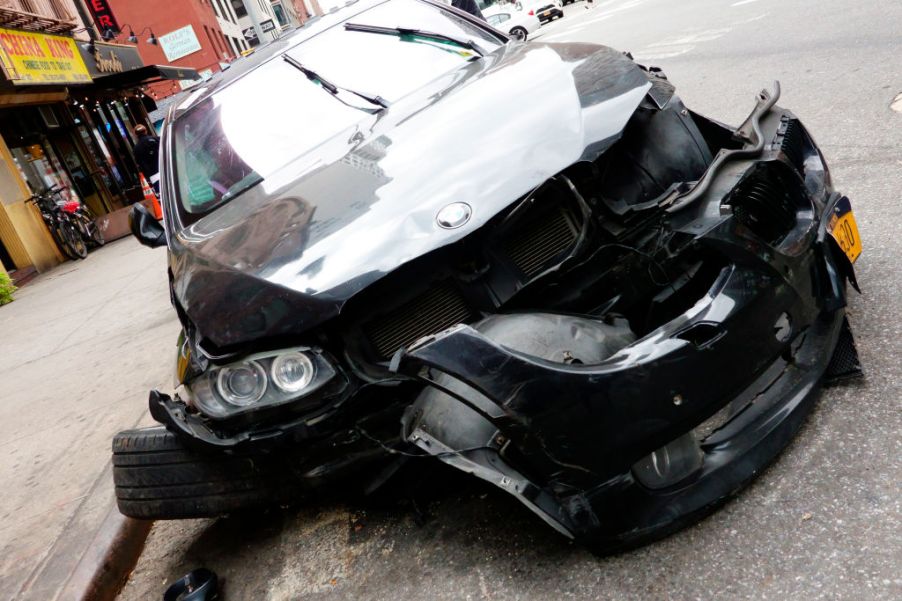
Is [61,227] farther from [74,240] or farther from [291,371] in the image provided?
[291,371]

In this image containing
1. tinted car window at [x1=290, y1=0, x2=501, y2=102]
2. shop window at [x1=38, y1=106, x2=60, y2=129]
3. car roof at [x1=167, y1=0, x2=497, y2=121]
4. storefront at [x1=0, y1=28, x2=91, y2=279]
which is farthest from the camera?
shop window at [x1=38, y1=106, x2=60, y2=129]

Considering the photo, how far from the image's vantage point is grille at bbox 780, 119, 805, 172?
100.0 inches

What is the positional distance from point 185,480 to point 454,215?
1.27m

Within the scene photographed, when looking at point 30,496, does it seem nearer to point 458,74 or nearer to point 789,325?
point 458,74

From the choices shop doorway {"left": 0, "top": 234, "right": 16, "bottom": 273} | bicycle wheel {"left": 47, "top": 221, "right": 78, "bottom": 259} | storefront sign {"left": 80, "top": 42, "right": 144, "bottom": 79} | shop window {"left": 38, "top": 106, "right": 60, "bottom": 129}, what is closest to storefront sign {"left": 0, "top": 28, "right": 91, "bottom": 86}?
storefront sign {"left": 80, "top": 42, "right": 144, "bottom": 79}

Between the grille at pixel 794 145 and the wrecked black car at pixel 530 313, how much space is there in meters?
0.01

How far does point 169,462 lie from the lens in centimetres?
261

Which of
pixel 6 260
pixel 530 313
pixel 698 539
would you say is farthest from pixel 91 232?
pixel 698 539

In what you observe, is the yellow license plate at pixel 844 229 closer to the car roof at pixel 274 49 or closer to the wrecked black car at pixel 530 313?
the wrecked black car at pixel 530 313

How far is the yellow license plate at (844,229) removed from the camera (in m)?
2.42

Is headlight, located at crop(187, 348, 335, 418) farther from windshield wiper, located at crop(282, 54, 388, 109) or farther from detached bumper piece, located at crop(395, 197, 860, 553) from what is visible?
windshield wiper, located at crop(282, 54, 388, 109)

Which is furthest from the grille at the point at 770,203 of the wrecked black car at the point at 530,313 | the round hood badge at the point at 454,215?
the round hood badge at the point at 454,215

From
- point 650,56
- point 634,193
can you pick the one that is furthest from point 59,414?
point 650,56

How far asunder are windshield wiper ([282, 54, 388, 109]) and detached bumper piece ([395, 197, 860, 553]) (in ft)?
5.18
